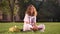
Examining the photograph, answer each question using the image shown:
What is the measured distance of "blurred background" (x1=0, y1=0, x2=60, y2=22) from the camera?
600 cm

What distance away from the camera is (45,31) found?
530cm

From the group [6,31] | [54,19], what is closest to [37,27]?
[6,31]

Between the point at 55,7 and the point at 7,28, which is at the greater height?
the point at 55,7

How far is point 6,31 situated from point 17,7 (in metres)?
1.10

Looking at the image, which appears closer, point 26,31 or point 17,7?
point 26,31

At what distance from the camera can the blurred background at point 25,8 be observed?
6000 millimetres

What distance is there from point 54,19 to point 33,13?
1.84m

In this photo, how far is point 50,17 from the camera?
6926mm

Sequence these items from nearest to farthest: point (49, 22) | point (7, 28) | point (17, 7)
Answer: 1. point (7, 28)
2. point (17, 7)
3. point (49, 22)

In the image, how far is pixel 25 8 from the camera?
6180 millimetres

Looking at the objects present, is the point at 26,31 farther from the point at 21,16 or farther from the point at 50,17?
the point at 50,17

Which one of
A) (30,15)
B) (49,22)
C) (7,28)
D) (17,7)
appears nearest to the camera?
(30,15)

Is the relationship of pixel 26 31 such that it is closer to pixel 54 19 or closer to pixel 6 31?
pixel 6 31

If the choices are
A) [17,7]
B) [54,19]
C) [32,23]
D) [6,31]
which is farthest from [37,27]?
[54,19]
